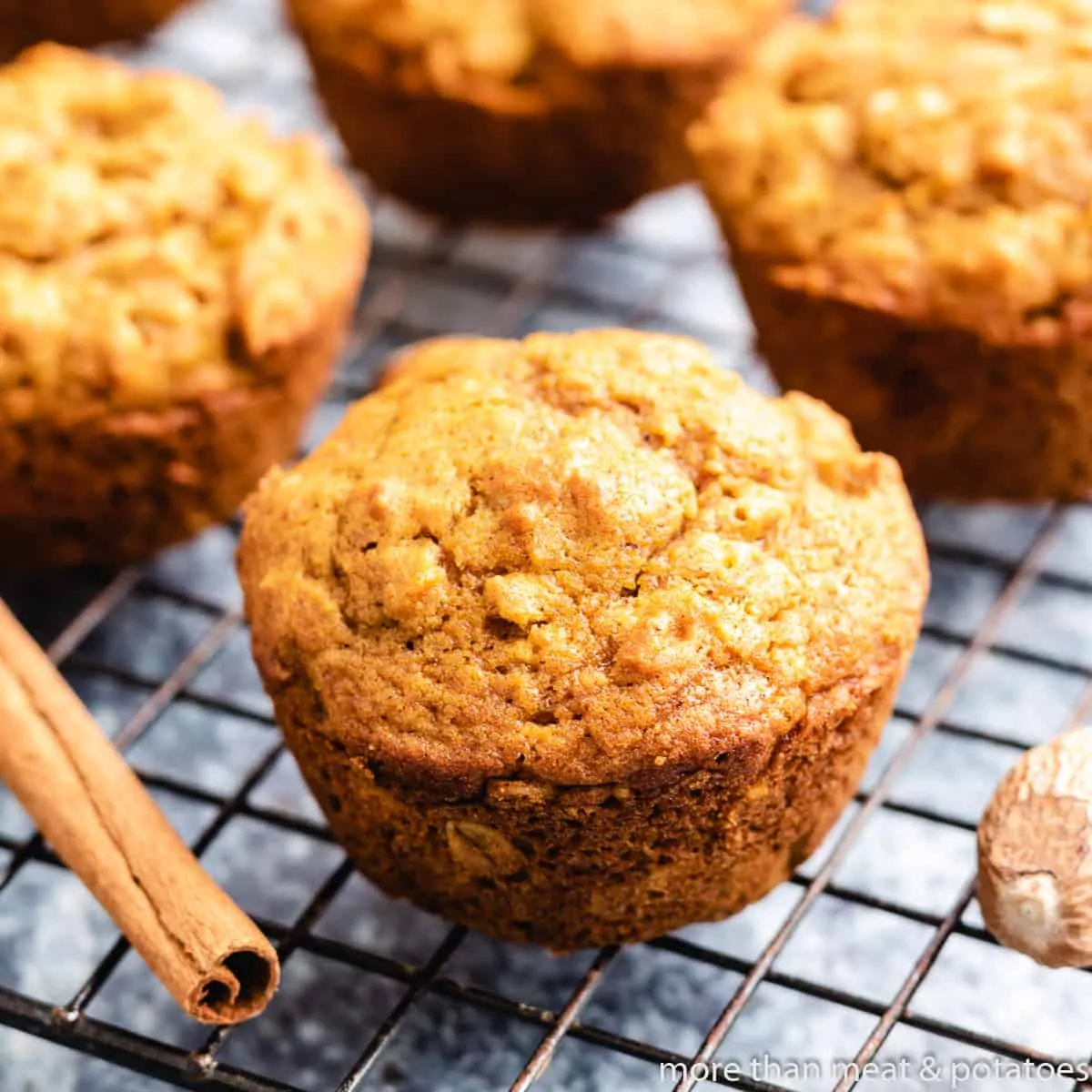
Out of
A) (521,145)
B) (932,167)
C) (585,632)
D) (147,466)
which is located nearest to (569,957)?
(585,632)

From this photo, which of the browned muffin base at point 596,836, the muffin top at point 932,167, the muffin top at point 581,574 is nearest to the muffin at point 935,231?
the muffin top at point 932,167

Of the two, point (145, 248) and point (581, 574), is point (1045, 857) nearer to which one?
point (581, 574)

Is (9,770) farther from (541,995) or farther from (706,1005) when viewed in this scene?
(706,1005)

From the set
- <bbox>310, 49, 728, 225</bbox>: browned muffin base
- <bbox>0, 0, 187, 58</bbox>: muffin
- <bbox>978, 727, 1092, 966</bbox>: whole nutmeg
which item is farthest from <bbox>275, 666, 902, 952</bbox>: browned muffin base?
<bbox>0, 0, 187, 58</bbox>: muffin

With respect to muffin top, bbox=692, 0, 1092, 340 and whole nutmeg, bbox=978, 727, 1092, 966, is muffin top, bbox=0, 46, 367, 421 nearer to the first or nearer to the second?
muffin top, bbox=692, 0, 1092, 340

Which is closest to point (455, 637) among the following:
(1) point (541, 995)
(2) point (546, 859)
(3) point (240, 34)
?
(2) point (546, 859)

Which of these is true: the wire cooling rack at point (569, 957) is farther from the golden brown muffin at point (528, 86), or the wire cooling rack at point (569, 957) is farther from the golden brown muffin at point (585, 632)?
the golden brown muffin at point (528, 86)
